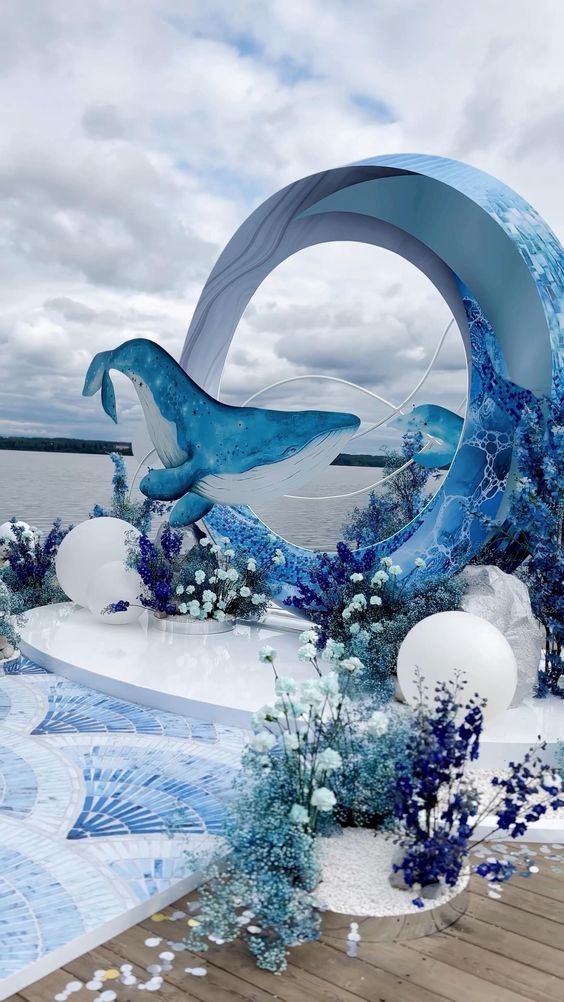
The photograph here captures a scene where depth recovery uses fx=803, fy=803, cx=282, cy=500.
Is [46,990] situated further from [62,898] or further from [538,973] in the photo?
[538,973]

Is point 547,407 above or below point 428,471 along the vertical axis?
above

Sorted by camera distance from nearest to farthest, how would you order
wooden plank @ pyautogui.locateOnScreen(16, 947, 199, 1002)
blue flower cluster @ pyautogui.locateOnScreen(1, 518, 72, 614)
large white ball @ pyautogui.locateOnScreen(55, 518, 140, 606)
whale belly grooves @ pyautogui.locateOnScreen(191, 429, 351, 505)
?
wooden plank @ pyautogui.locateOnScreen(16, 947, 199, 1002), whale belly grooves @ pyautogui.locateOnScreen(191, 429, 351, 505), large white ball @ pyautogui.locateOnScreen(55, 518, 140, 606), blue flower cluster @ pyautogui.locateOnScreen(1, 518, 72, 614)

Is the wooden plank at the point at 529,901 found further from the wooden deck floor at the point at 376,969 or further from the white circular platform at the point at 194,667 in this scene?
the white circular platform at the point at 194,667

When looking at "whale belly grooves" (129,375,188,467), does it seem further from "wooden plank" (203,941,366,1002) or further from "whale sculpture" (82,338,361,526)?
"wooden plank" (203,941,366,1002)

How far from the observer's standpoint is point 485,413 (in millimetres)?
5258

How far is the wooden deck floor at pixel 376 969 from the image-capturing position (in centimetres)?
232

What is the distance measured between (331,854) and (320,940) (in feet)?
1.32

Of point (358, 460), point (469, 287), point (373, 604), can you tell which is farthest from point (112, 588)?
point (469, 287)

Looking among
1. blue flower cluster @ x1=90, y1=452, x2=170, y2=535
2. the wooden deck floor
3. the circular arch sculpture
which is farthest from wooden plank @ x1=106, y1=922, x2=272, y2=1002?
blue flower cluster @ x1=90, y1=452, x2=170, y2=535

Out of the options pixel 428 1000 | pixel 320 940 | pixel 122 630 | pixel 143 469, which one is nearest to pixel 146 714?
pixel 122 630

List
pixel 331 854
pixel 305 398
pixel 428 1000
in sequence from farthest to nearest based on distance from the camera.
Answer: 1. pixel 305 398
2. pixel 331 854
3. pixel 428 1000

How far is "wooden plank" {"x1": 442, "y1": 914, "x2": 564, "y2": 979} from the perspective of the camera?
249 centimetres

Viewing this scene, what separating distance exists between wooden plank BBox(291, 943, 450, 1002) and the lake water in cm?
357

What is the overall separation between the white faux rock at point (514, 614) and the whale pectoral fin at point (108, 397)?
3.53 m
